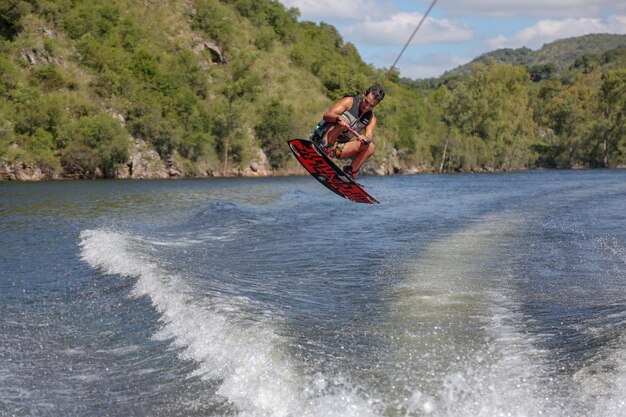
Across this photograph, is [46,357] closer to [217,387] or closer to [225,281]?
[217,387]

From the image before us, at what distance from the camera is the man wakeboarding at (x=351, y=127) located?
11109mm

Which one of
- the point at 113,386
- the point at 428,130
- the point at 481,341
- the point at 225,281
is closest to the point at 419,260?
the point at 225,281

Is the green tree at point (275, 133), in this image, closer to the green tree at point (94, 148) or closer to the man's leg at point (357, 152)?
the green tree at point (94, 148)

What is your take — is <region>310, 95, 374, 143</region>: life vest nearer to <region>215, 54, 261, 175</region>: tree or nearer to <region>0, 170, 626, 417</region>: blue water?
<region>0, 170, 626, 417</region>: blue water

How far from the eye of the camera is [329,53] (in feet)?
324

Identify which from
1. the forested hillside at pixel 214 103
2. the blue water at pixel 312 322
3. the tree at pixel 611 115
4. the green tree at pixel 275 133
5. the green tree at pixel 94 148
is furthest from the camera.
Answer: the tree at pixel 611 115

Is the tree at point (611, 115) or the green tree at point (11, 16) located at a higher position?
the green tree at point (11, 16)

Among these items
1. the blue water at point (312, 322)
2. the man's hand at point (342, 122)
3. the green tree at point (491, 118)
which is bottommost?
the blue water at point (312, 322)

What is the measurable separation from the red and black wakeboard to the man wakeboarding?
17cm

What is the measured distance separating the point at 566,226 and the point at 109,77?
4882 centimetres

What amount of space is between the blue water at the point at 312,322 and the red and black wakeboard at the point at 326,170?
132cm

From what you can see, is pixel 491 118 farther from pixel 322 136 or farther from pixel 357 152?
pixel 322 136

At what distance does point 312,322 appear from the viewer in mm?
8141

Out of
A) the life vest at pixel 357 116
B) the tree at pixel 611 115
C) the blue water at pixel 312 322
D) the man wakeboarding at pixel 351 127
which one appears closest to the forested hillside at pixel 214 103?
the tree at pixel 611 115
